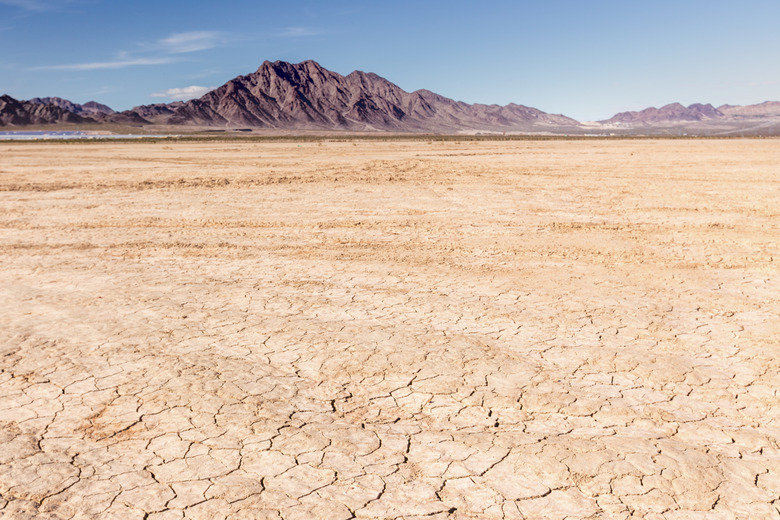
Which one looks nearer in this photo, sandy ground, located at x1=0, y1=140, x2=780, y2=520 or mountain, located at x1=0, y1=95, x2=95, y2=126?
sandy ground, located at x1=0, y1=140, x2=780, y2=520

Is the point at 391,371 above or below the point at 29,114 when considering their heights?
below

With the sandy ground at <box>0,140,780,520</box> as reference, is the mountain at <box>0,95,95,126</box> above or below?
above

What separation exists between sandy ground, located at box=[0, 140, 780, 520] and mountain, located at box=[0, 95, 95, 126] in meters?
164

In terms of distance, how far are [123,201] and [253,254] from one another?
637 cm

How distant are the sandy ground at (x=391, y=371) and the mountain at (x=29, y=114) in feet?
539

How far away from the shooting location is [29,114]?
150 metres

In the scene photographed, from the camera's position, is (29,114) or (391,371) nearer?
(391,371)

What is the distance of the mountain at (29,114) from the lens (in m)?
145

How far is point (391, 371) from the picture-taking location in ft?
14.1

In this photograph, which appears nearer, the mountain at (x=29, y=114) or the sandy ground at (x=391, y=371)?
the sandy ground at (x=391, y=371)

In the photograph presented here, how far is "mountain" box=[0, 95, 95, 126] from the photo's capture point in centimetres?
14462

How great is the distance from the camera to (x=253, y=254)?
314 inches

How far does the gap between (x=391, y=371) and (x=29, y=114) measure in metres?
179

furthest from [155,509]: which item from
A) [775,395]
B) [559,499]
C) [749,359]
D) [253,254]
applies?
[253,254]
